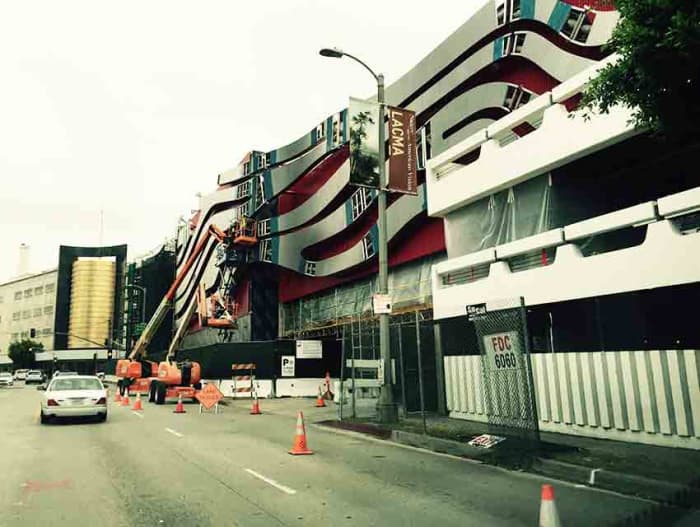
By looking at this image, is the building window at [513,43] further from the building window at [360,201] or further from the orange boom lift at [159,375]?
the orange boom lift at [159,375]

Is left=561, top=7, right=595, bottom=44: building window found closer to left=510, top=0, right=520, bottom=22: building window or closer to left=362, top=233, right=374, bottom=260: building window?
left=510, top=0, right=520, bottom=22: building window

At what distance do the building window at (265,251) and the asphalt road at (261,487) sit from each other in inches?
1000

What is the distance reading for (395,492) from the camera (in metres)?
8.01

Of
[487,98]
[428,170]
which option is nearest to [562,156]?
[428,170]

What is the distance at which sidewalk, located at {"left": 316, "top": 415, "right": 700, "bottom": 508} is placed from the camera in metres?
7.65

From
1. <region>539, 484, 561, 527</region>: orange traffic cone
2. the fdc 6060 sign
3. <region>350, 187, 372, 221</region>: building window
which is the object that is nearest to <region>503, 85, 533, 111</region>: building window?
<region>350, 187, 372, 221</region>: building window

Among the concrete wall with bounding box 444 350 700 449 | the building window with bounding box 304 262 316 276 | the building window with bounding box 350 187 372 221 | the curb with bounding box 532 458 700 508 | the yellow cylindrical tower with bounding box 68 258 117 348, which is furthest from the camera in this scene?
the yellow cylindrical tower with bounding box 68 258 117 348

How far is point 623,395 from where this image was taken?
11.3 metres

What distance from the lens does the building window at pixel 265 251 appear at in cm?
3914

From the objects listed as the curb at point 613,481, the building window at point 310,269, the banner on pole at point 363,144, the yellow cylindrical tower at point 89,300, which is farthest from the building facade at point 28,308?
the curb at point 613,481

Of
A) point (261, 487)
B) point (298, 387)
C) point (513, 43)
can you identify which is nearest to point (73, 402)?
point (261, 487)

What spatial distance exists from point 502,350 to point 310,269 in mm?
25647

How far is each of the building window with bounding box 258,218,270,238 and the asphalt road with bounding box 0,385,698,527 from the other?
2645 centimetres

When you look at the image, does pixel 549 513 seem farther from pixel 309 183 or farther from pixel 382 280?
pixel 309 183
